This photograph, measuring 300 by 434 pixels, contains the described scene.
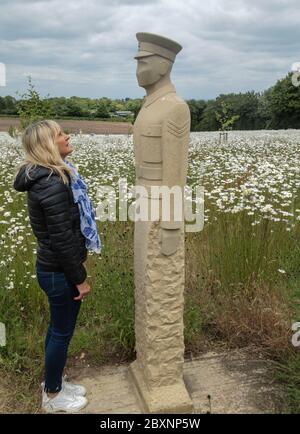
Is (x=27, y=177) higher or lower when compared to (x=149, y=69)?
lower

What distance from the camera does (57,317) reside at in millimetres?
2893

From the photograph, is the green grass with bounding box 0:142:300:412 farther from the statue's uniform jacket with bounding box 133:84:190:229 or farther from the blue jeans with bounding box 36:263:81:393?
the statue's uniform jacket with bounding box 133:84:190:229

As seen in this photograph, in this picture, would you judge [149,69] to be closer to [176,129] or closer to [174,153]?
[176,129]

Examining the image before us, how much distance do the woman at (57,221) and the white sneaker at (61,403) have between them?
1.22 feet

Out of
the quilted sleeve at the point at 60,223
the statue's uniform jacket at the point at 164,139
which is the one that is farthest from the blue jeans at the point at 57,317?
the statue's uniform jacket at the point at 164,139

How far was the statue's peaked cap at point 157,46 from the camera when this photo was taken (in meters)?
2.72

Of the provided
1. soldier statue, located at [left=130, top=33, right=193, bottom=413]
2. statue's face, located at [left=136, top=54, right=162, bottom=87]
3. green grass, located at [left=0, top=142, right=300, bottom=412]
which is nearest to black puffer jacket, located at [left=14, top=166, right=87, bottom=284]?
soldier statue, located at [left=130, top=33, right=193, bottom=413]

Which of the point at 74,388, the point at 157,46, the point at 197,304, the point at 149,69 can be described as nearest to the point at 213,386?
the point at 197,304

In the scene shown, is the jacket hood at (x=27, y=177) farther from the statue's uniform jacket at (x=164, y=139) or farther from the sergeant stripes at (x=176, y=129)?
the sergeant stripes at (x=176, y=129)

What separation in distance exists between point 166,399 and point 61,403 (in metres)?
0.77

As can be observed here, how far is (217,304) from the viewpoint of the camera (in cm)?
430

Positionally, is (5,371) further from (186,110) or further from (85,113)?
(85,113)

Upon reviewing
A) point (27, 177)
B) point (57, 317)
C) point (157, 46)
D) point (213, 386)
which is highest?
point (157, 46)

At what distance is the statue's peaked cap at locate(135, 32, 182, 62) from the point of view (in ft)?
8.91
